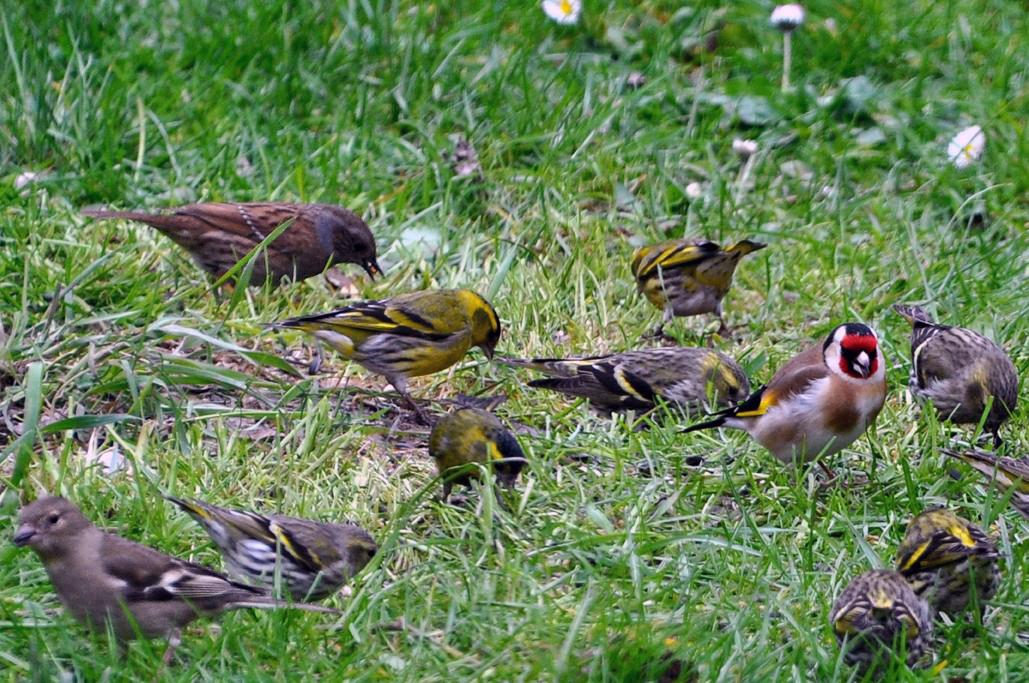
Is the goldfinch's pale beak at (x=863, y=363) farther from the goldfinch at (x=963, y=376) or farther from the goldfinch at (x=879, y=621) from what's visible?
the goldfinch at (x=879, y=621)

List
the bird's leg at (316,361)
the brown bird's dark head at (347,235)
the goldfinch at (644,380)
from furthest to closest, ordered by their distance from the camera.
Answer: the brown bird's dark head at (347,235)
the bird's leg at (316,361)
the goldfinch at (644,380)

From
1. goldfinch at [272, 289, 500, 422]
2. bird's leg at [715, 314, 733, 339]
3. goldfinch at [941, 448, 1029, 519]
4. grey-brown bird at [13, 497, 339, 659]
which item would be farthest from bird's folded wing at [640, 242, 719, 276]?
grey-brown bird at [13, 497, 339, 659]

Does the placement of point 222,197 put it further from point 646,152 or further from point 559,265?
point 646,152

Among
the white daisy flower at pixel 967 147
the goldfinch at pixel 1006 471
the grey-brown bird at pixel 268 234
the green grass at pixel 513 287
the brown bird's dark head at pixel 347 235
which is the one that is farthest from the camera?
the white daisy flower at pixel 967 147

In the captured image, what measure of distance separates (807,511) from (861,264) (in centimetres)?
282

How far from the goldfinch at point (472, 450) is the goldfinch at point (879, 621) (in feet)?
4.93

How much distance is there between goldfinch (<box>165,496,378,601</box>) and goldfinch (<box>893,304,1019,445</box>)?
2.95 m

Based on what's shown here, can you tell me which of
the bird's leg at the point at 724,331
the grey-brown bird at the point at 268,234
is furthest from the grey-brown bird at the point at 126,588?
the bird's leg at the point at 724,331

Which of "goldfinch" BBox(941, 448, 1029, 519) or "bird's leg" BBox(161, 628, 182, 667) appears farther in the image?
"goldfinch" BBox(941, 448, 1029, 519)

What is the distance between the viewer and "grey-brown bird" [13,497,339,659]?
4758 millimetres

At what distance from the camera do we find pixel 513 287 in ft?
26.2

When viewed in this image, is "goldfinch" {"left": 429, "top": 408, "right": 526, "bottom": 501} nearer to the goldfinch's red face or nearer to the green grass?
the green grass

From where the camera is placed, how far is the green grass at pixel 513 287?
5.08 metres

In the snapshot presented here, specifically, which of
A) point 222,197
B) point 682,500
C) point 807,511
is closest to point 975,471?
point 807,511
